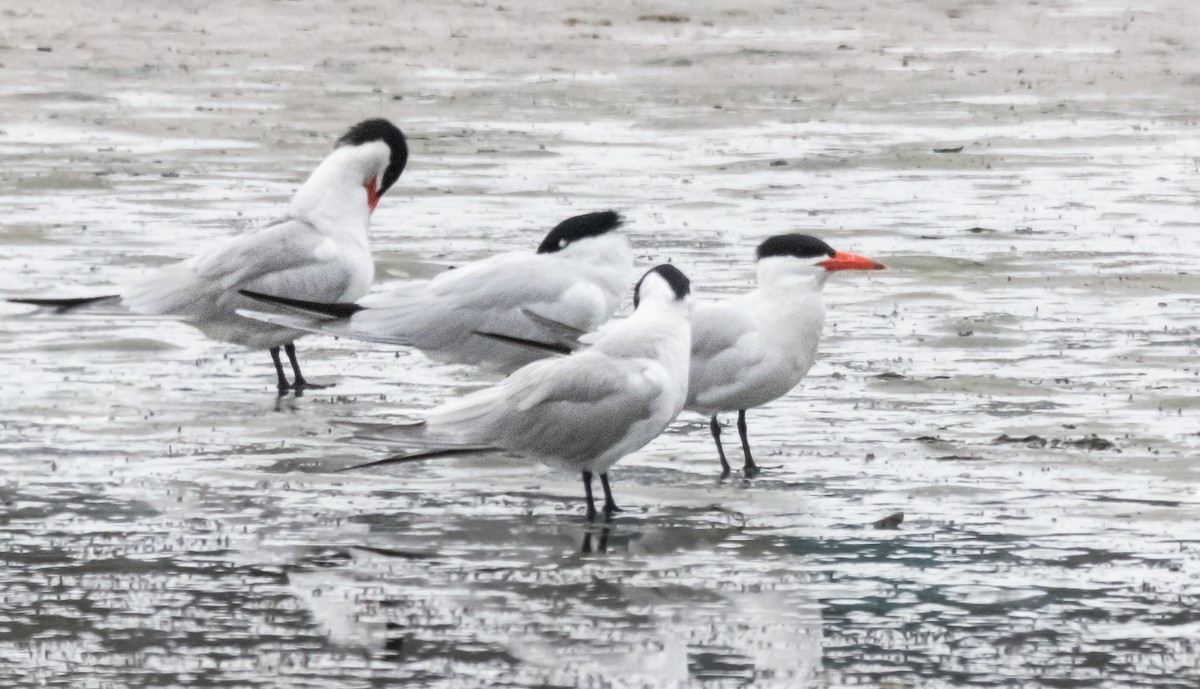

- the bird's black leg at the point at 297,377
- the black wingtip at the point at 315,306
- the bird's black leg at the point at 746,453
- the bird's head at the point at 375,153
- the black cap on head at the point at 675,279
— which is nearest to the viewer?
the black cap on head at the point at 675,279

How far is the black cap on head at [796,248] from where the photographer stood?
709cm

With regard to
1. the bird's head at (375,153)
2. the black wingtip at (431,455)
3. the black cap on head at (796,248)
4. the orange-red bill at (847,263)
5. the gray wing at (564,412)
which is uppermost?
the bird's head at (375,153)

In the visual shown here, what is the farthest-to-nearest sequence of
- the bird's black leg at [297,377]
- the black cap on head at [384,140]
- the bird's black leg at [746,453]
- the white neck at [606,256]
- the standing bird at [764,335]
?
the black cap on head at [384,140] → the bird's black leg at [297,377] → the white neck at [606,256] → the standing bird at [764,335] → the bird's black leg at [746,453]

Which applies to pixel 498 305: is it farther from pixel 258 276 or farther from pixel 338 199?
pixel 338 199

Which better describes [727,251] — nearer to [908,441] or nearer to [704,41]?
[908,441]

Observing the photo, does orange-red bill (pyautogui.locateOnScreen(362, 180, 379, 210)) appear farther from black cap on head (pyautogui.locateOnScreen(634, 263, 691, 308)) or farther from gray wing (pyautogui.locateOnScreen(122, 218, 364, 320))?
black cap on head (pyautogui.locateOnScreen(634, 263, 691, 308))

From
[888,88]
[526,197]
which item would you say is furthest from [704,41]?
[526,197]

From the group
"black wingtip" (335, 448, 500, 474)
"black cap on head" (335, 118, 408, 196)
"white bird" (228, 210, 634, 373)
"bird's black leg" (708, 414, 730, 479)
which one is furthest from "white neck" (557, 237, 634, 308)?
"black wingtip" (335, 448, 500, 474)

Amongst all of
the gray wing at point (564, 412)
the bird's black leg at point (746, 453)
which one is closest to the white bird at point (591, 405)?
the gray wing at point (564, 412)

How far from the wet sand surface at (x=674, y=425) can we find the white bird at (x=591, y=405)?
7.9 inches

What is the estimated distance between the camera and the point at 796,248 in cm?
710

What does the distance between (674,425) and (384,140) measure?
75.4 inches

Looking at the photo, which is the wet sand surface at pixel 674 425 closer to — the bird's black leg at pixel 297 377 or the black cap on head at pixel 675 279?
the bird's black leg at pixel 297 377

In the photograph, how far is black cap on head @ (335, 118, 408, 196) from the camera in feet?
28.8
